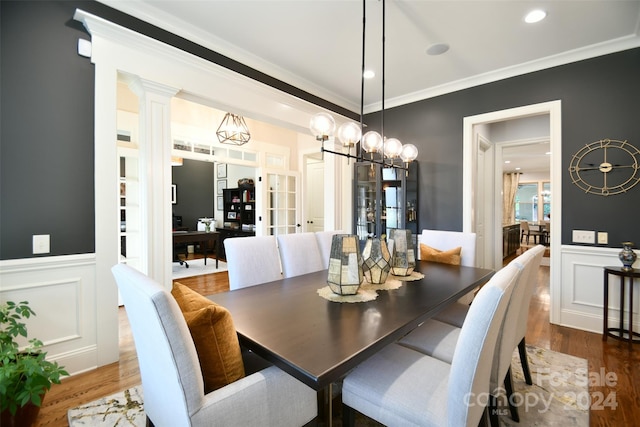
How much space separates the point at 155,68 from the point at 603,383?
13.8 ft

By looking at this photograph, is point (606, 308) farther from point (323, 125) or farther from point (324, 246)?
point (323, 125)

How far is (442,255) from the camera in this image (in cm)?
273

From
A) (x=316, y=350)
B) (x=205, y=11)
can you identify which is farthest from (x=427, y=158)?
(x=316, y=350)

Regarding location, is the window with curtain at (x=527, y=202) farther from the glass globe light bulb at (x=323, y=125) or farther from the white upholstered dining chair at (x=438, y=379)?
the white upholstered dining chair at (x=438, y=379)

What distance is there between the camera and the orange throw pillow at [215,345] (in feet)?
3.48

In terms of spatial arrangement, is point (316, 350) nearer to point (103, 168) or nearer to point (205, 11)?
point (103, 168)

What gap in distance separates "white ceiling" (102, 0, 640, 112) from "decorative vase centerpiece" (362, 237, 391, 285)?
1873mm

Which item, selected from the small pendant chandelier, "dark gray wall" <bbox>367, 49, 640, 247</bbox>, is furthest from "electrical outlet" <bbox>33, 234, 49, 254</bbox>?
"dark gray wall" <bbox>367, 49, 640, 247</bbox>

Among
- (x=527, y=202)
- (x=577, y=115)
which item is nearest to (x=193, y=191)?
(x=577, y=115)

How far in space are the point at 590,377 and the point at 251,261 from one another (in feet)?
8.64

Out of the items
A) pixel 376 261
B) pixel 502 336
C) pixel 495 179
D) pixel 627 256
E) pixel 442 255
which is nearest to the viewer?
pixel 502 336

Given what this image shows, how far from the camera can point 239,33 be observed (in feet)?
8.78

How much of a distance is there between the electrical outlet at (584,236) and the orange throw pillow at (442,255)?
1.38 m

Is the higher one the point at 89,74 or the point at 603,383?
the point at 89,74
